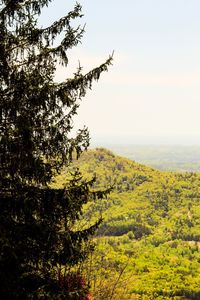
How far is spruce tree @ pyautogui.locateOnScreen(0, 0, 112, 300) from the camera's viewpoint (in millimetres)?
8766

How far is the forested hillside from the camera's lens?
2077 inches

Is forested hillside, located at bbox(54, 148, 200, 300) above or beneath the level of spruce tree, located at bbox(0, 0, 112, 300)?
beneath

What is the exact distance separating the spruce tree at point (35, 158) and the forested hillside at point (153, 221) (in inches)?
1565

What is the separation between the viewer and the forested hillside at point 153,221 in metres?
52.8

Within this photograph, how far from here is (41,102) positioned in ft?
29.4

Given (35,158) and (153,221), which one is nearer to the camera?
(35,158)

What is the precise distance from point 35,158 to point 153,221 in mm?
97404

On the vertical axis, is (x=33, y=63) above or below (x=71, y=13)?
below

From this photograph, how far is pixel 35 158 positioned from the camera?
→ 29.9 feet

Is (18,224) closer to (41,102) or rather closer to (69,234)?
(69,234)

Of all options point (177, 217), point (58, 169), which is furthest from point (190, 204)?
point (58, 169)

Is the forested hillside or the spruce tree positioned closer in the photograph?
the spruce tree

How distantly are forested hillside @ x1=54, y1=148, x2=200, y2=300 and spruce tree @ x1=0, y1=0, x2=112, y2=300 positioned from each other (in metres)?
39.7

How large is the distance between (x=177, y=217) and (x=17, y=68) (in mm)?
96892
